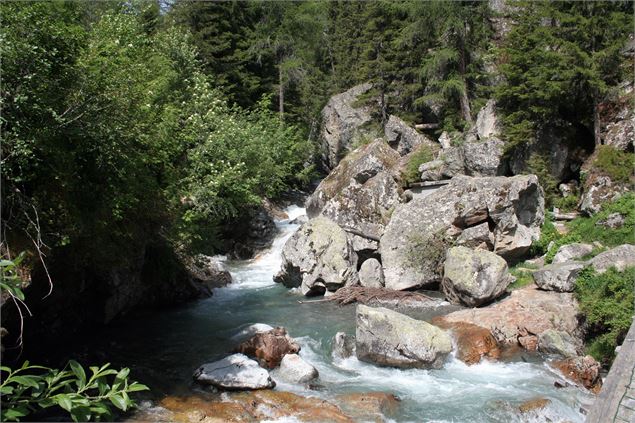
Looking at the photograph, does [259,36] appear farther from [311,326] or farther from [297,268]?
[311,326]

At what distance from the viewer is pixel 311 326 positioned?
1370 centimetres

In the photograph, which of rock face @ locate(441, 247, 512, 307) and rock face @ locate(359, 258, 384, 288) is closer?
rock face @ locate(441, 247, 512, 307)

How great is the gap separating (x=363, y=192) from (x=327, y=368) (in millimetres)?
12165

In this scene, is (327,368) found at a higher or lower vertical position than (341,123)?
lower

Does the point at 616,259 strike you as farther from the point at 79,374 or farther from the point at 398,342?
the point at 79,374

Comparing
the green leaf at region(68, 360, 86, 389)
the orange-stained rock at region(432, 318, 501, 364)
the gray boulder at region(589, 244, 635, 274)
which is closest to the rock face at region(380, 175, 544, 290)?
the gray boulder at region(589, 244, 635, 274)

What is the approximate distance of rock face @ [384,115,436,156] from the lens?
28.1 metres

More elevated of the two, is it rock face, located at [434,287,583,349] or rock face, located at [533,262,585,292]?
rock face, located at [533,262,585,292]

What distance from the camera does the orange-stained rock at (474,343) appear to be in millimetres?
11273

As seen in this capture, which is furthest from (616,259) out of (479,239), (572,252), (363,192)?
(363,192)

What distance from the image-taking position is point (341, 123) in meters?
33.7

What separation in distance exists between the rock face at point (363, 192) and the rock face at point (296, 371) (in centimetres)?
949

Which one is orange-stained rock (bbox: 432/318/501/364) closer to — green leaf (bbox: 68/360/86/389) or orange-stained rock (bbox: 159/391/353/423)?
orange-stained rock (bbox: 159/391/353/423)

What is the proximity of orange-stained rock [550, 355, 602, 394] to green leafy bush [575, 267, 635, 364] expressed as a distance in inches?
25.2
